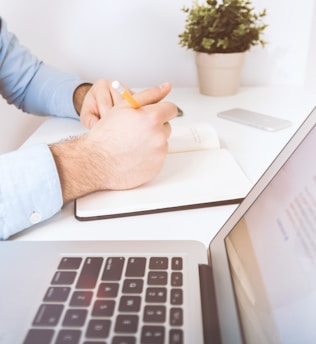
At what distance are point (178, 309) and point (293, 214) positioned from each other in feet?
0.39

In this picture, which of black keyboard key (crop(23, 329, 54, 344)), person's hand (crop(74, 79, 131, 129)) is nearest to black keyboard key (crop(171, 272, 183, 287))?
black keyboard key (crop(23, 329, 54, 344))

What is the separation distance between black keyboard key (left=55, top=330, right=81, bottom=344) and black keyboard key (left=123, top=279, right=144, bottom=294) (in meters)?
0.06

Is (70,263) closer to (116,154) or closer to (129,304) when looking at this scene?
(129,304)

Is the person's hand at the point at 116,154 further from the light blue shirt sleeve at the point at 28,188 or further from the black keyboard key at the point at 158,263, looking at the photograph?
the black keyboard key at the point at 158,263

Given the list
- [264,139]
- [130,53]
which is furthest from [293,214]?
[130,53]

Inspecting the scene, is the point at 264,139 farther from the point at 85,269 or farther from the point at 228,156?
the point at 85,269

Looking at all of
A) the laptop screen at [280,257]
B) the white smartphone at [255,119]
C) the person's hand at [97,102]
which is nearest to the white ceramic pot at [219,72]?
the white smartphone at [255,119]

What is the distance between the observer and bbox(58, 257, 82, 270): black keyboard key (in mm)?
354

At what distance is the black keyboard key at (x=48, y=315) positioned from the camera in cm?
29

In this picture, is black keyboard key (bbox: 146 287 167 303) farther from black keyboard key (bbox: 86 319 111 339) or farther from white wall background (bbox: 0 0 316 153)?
white wall background (bbox: 0 0 316 153)

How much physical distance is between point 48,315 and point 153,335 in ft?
0.28

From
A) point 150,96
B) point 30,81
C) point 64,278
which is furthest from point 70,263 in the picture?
point 30,81

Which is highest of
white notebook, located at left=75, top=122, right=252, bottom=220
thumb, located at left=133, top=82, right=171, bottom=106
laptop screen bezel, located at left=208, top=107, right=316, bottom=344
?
thumb, located at left=133, top=82, right=171, bottom=106

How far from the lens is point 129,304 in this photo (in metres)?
0.31
